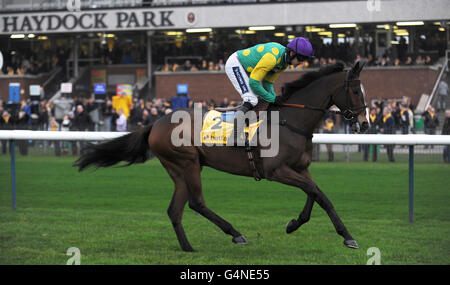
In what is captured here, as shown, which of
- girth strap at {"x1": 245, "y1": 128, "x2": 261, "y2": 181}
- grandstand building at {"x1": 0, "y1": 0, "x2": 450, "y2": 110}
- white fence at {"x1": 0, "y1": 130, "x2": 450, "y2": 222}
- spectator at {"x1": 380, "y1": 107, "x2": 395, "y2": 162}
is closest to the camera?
girth strap at {"x1": 245, "y1": 128, "x2": 261, "y2": 181}

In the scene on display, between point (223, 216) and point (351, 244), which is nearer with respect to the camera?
point (351, 244)

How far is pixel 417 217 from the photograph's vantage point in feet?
25.2

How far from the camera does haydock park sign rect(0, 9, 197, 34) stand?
2664 centimetres

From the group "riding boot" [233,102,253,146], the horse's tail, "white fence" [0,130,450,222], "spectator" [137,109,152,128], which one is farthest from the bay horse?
"spectator" [137,109,152,128]

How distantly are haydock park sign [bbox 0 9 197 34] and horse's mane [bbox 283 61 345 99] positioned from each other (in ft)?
67.6

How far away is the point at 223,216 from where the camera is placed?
7656 mm

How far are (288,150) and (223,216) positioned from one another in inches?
79.0

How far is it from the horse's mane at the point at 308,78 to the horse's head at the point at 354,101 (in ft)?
0.74

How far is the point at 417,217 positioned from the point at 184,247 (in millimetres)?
3141

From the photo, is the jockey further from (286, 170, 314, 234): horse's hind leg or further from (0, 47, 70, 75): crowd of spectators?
(0, 47, 70, 75): crowd of spectators

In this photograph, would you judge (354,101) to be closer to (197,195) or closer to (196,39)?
(197,195)

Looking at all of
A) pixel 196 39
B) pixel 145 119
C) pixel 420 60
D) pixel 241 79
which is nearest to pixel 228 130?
pixel 241 79
